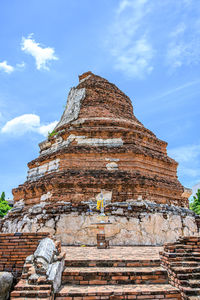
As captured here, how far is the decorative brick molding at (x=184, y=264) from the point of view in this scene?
3.92m

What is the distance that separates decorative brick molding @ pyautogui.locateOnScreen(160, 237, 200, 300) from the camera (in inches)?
154

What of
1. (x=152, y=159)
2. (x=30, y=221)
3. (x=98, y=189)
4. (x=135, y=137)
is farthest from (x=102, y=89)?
(x=30, y=221)

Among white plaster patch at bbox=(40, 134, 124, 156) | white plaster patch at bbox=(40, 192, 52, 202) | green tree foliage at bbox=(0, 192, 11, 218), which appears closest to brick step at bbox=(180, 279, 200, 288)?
white plaster patch at bbox=(40, 192, 52, 202)

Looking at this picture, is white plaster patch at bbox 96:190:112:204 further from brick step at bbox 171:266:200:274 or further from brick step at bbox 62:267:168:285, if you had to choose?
brick step at bbox 171:266:200:274

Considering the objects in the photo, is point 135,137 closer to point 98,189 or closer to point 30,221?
point 98,189

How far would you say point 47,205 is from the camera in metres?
8.43

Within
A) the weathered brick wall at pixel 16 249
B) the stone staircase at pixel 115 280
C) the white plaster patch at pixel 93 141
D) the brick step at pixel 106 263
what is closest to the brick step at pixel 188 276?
the stone staircase at pixel 115 280

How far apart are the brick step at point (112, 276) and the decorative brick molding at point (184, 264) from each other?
27 cm

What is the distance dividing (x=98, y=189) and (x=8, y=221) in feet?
13.2

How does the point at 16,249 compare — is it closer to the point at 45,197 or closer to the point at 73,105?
the point at 45,197

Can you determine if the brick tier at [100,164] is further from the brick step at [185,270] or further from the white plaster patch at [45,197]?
the brick step at [185,270]

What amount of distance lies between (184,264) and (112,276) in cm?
135

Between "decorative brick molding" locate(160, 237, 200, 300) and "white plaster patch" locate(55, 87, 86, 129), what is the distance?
8.20m

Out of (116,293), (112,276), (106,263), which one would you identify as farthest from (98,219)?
(116,293)
